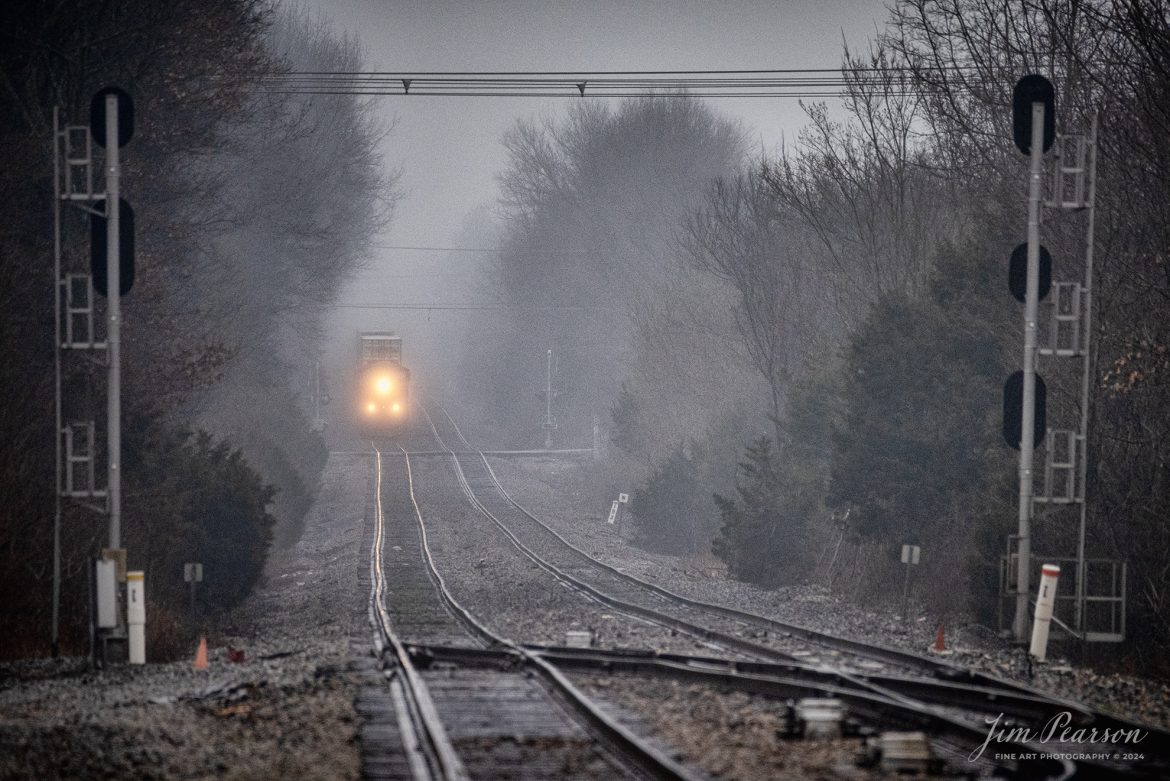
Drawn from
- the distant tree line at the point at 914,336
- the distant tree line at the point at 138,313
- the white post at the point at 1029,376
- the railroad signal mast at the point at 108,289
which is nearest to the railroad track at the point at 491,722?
the railroad signal mast at the point at 108,289

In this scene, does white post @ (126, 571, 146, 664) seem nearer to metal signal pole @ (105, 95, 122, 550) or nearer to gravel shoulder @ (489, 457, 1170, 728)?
metal signal pole @ (105, 95, 122, 550)

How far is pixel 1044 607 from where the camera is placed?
51.0ft

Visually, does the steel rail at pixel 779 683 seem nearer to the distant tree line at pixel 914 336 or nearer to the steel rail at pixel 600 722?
the steel rail at pixel 600 722

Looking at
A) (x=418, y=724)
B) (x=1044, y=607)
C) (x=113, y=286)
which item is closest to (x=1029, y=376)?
(x=1044, y=607)

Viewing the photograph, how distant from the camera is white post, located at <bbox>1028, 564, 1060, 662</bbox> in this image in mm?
15461

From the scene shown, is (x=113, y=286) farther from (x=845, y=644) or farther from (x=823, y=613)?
(x=823, y=613)

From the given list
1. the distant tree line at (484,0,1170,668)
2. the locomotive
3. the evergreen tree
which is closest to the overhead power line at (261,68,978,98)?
the distant tree line at (484,0,1170,668)

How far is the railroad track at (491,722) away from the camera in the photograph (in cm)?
906

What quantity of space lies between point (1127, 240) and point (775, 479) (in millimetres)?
12965

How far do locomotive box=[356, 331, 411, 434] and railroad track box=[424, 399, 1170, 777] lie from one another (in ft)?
136

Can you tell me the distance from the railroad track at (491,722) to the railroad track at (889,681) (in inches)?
56.0

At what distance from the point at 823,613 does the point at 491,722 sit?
13320 mm

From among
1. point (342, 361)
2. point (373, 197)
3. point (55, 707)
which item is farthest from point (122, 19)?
point (342, 361)

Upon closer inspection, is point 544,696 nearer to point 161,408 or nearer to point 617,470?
point 161,408
